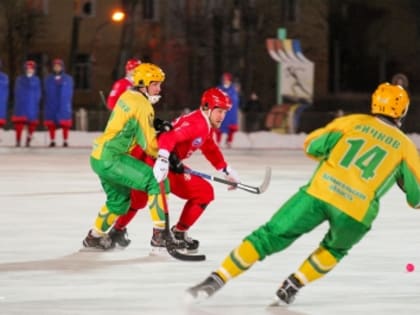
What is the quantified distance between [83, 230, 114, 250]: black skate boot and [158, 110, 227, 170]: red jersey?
3.16 ft

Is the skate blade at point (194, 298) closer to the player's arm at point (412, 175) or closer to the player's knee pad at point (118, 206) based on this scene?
Result: the player's arm at point (412, 175)

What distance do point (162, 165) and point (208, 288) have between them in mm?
2120

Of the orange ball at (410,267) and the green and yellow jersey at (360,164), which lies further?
the orange ball at (410,267)

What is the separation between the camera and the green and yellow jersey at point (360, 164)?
845 centimetres

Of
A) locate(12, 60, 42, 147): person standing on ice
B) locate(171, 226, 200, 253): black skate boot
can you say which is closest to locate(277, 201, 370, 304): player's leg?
locate(171, 226, 200, 253): black skate boot

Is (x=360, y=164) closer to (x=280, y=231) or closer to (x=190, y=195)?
(x=280, y=231)

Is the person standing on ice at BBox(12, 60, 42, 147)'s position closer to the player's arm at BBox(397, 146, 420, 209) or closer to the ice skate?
the ice skate

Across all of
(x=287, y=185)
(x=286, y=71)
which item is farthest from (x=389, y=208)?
(x=286, y=71)

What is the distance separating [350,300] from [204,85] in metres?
41.5

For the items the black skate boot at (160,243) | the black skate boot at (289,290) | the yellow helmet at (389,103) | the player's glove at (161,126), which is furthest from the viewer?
the black skate boot at (160,243)

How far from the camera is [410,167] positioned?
28.0 ft

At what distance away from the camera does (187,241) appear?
11.4m

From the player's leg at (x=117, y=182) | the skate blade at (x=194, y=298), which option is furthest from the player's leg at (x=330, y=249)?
the player's leg at (x=117, y=182)

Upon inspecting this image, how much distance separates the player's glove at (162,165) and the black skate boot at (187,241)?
905 mm
